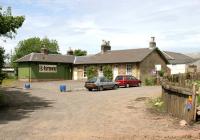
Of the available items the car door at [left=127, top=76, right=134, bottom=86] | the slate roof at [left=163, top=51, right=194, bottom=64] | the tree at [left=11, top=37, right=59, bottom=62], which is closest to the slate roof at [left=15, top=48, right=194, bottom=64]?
the car door at [left=127, top=76, right=134, bottom=86]

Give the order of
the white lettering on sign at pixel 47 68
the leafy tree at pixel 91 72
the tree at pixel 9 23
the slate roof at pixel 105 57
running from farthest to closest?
the white lettering on sign at pixel 47 68 < the leafy tree at pixel 91 72 < the slate roof at pixel 105 57 < the tree at pixel 9 23

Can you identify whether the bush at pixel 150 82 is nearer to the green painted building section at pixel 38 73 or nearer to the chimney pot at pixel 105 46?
Result: the chimney pot at pixel 105 46

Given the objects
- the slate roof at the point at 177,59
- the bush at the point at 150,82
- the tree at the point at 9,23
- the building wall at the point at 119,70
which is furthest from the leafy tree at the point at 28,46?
the tree at the point at 9,23

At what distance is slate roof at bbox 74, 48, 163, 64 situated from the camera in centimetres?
5850

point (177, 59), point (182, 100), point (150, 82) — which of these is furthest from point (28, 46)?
point (182, 100)

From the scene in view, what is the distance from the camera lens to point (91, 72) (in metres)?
63.3

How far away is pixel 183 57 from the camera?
3487 inches

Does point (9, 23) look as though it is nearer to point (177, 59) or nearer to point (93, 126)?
point (93, 126)

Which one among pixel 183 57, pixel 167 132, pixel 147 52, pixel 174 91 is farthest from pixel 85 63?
pixel 167 132

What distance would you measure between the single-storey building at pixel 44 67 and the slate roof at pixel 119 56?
3377mm

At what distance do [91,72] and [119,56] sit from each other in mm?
5404

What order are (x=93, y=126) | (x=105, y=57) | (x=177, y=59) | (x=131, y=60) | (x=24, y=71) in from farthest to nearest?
(x=177, y=59) < (x=24, y=71) < (x=105, y=57) < (x=131, y=60) < (x=93, y=126)

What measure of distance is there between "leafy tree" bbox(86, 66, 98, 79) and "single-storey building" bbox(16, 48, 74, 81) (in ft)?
20.4

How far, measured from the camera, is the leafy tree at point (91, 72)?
62656 millimetres
